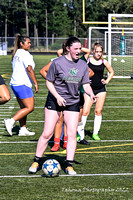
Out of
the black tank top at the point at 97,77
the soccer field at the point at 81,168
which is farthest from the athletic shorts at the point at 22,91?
the black tank top at the point at 97,77

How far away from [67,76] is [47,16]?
86109 millimetres

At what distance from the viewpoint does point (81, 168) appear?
7160 millimetres

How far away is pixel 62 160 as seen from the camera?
7.69 metres

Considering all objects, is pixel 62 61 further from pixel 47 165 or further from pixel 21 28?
pixel 21 28

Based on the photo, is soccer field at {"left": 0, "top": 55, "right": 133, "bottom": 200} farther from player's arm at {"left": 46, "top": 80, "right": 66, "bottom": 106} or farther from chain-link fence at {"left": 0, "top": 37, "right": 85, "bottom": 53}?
chain-link fence at {"left": 0, "top": 37, "right": 85, "bottom": 53}

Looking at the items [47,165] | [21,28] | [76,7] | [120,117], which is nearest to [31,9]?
[21,28]

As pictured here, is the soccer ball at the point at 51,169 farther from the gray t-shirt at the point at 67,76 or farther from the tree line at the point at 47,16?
the tree line at the point at 47,16

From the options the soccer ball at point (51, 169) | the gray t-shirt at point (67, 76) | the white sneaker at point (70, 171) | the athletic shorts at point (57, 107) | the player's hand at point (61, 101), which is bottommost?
the white sneaker at point (70, 171)

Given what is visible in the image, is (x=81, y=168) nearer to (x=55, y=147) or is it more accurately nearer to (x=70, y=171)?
(x=70, y=171)

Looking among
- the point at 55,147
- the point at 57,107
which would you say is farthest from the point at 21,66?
the point at 57,107

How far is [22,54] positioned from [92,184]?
375 cm

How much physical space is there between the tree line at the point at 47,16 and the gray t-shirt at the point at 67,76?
7689 cm

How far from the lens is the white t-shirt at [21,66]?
930 centimetres

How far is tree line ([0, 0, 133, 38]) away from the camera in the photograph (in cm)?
8575
